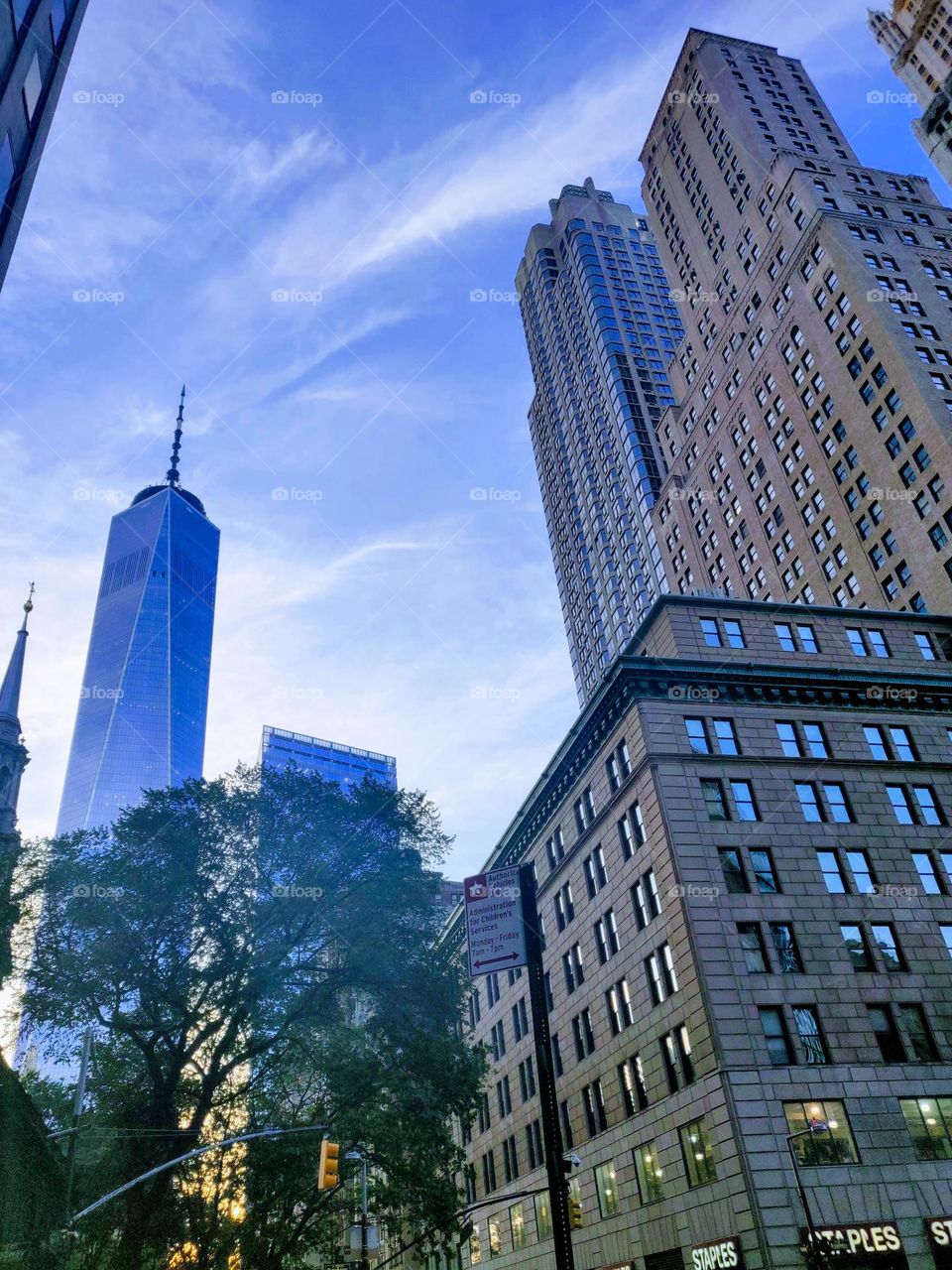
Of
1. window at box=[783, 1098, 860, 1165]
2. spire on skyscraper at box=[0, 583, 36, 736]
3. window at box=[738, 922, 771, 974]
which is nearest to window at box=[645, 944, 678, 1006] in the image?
window at box=[738, 922, 771, 974]

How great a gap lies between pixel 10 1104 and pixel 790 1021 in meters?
25.3

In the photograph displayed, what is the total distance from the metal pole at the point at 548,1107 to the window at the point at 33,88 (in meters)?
21.9

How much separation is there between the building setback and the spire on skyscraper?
66967mm

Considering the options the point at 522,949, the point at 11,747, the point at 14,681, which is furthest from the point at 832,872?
the point at 14,681

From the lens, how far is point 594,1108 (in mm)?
43062

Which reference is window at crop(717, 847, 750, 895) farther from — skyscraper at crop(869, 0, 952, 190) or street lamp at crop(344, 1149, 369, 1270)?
skyscraper at crop(869, 0, 952, 190)

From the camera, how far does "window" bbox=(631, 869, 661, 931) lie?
128 ft

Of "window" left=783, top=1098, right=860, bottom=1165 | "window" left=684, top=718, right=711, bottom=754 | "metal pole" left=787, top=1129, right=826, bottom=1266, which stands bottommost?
"metal pole" left=787, top=1129, right=826, bottom=1266

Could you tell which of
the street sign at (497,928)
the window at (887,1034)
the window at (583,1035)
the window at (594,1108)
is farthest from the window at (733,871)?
the street sign at (497,928)

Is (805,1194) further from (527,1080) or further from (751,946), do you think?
(527,1080)

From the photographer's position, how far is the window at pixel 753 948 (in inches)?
1388

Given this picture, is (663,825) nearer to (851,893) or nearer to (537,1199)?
(851,893)

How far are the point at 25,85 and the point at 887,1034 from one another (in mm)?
39787

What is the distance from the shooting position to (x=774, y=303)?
8488cm
